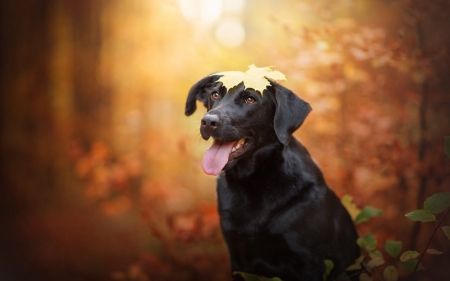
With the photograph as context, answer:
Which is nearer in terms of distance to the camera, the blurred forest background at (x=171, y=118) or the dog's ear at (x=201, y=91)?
the dog's ear at (x=201, y=91)

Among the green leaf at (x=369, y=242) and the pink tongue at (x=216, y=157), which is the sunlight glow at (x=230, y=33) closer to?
the pink tongue at (x=216, y=157)

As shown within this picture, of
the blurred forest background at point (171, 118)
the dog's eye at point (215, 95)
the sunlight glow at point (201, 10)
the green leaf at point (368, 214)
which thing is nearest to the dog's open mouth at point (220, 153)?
the dog's eye at point (215, 95)

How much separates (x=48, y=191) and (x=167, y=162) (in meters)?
1.44

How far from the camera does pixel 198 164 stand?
167 inches

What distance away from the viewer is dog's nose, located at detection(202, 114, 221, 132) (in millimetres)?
2127

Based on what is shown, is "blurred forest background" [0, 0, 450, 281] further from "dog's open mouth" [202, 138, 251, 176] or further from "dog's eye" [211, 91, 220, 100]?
"dog's open mouth" [202, 138, 251, 176]

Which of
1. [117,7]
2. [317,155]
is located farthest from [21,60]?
[317,155]

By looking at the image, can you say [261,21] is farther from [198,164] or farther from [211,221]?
[211,221]

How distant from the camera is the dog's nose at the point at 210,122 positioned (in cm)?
213

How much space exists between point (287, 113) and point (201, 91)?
0.67 meters

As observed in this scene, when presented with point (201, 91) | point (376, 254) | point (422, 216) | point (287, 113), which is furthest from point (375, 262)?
point (201, 91)

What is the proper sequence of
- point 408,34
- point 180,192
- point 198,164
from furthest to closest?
point 180,192
point 198,164
point 408,34

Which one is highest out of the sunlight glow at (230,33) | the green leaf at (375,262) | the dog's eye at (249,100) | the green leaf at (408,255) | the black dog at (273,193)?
the sunlight glow at (230,33)

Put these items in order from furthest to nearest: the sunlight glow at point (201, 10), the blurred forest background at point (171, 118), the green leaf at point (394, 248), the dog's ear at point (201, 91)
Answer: the sunlight glow at point (201, 10)
the blurred forest background at point (171, 118)
the dog's ear at point (201, 91)
the green leaf at point (394, 248)
